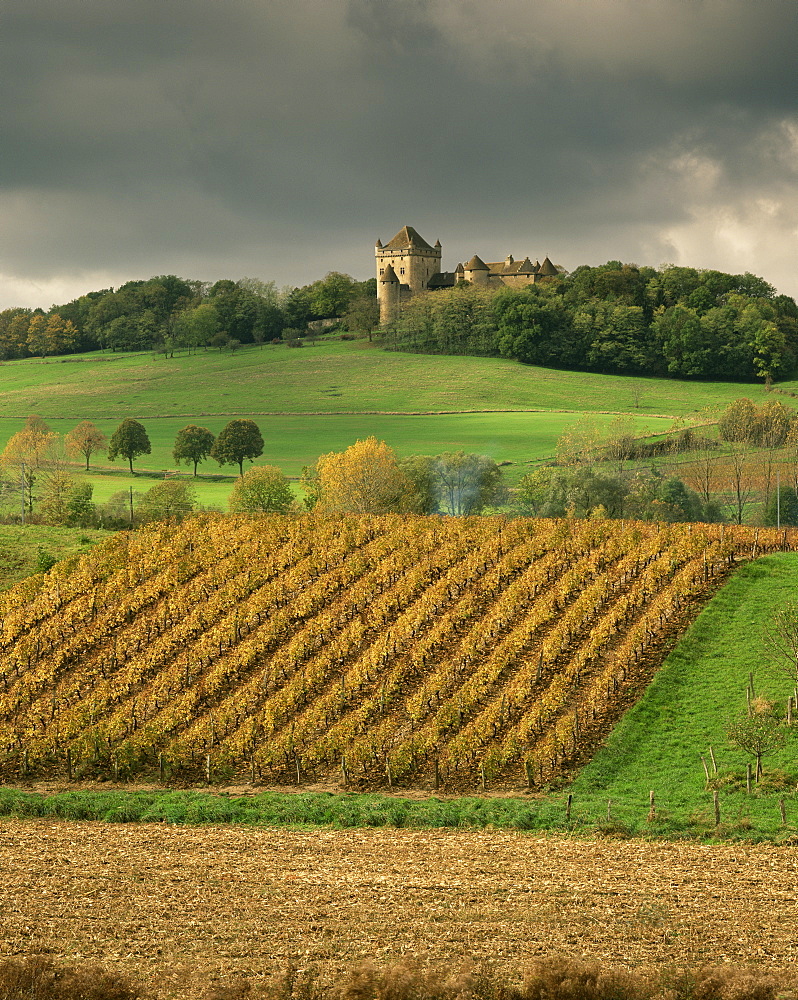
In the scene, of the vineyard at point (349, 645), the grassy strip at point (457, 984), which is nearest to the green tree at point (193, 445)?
the vineyard at point (349, 645)

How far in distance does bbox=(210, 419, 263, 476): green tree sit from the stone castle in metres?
73.3

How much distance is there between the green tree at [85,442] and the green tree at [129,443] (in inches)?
78.1

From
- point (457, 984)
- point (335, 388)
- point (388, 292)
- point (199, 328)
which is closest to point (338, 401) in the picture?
point (335, 388)

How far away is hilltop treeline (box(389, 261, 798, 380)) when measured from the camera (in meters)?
118

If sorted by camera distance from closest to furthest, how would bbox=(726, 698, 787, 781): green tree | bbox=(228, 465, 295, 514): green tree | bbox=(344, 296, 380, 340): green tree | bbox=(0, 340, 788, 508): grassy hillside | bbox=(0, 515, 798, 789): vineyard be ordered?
bbox=(726, 698, 787, 781): green tree → bbox=(0, 515, 798, 789): vineyard → bbox=(228, 465, 295, 514): green tree → bbox=(0, 340, 788, 508): grassy hillside → bbox=(344, 296, 380, 340): green tree

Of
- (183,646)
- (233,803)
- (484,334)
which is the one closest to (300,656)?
(183,646)

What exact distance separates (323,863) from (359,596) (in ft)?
57.1

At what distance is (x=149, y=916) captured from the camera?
1784 centimetres

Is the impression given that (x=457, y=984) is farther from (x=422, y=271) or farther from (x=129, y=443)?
(x=422, y=271)

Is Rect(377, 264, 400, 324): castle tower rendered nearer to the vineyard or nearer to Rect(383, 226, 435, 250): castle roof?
Rect(383, 226, 435, 250): castle roof

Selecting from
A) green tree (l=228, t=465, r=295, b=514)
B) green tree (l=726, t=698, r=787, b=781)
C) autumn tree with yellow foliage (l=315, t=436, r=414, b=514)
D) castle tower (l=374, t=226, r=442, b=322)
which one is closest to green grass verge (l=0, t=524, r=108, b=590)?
green tree (l=228, t=465, r=295, b=514)

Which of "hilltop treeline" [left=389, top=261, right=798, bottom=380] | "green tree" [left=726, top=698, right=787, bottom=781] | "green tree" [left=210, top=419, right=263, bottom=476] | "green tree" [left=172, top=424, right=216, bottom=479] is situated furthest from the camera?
"hilltop treeline" [left=389, top=261, right=798, bottom=380]

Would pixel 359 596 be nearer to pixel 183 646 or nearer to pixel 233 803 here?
pixel 183 646

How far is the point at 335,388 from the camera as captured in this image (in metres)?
117
